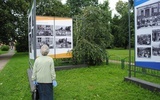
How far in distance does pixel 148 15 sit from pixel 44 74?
143 inches

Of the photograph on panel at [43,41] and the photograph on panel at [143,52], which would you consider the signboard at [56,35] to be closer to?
the photograph on panel at [43,41]

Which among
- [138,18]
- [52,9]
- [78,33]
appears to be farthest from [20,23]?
[138,18]

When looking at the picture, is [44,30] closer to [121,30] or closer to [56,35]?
[56,35]

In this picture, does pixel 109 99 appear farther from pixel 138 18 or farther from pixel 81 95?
pixel 138 18

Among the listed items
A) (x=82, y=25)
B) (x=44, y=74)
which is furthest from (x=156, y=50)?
(x=82, y=25)

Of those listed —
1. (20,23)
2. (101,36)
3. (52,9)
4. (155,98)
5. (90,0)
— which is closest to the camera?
(155,98)

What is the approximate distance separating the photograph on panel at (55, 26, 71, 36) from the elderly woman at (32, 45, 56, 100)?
7596 mm

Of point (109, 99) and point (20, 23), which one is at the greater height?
point (20, 23)

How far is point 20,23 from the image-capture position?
27.0 meters

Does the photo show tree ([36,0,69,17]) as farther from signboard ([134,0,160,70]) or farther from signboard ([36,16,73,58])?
signboard ([134,0,160,70])

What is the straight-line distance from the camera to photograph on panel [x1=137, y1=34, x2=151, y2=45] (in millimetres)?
7098

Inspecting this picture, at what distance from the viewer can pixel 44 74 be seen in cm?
545

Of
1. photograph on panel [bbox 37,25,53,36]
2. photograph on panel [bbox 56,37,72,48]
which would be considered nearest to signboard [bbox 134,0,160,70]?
photograph on panel [bbox 37,25,53,36]

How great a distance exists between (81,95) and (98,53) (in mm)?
6983
